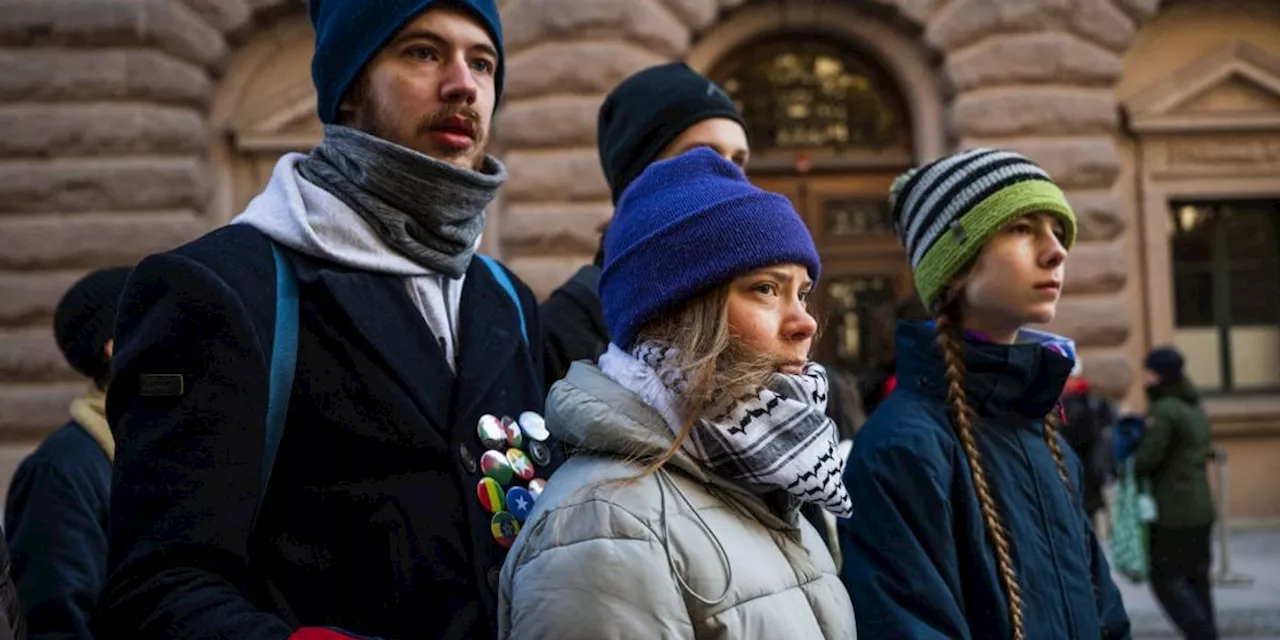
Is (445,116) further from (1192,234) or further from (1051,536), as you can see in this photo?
(1192,234)

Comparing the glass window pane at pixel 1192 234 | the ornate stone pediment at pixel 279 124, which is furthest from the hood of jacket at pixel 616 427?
the glass window pane at pixel 1192 234

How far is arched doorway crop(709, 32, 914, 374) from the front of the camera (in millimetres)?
10797

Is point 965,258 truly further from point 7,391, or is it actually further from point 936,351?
point 7,391

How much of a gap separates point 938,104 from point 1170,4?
6.91 ft

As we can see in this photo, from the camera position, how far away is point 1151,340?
421 inches

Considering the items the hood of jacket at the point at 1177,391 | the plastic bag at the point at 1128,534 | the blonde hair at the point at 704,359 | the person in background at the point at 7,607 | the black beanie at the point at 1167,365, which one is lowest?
the plastic bag at the point at 1128,534

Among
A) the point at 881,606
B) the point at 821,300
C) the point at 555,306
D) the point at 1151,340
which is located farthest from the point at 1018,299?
the point at 1151,340

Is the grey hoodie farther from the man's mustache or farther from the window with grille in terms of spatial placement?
the window with grille

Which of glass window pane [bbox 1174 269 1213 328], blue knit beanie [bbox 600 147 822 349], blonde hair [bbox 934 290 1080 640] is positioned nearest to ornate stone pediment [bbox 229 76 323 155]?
glass window pane [bbox 1174 269 1213 328]

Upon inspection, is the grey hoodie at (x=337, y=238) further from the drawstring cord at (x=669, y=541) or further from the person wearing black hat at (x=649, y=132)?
the person wearing black hat at (x=649, y=132)

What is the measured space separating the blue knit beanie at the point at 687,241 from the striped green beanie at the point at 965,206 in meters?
0.79

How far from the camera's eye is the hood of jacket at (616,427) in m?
1.74

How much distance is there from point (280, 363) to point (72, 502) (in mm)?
1625

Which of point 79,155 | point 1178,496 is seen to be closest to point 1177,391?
point 1178,496
